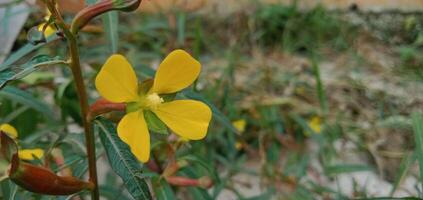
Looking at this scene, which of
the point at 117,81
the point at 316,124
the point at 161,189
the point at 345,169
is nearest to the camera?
the point at 117,81

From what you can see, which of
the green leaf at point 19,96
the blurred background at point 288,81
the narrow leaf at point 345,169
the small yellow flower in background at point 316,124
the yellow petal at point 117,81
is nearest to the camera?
the yellow petal at point 117,81

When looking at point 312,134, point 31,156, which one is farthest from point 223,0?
point 31,156

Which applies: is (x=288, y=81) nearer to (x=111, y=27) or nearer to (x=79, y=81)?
(x=111, y=27)

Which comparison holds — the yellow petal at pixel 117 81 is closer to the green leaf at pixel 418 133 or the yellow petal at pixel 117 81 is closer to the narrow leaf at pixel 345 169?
the green leaf at pixel 418 133

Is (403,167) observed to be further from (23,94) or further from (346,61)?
(346,61)

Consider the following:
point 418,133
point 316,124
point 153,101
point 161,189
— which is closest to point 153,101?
point 153,101

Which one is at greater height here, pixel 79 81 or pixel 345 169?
pixel 79 81

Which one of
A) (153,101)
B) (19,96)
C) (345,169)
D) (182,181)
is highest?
(153,101)

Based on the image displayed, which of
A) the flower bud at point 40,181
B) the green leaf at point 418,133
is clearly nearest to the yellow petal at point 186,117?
the flower bud at point 40,181
